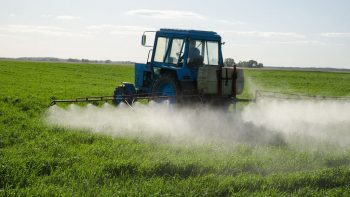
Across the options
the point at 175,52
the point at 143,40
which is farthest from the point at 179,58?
the point at 143,40

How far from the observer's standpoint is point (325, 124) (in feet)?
40.8

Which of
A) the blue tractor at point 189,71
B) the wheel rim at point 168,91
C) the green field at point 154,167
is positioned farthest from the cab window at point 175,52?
the green field at point 154,167

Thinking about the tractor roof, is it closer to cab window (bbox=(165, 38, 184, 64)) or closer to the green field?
cab window (bbox=(165, 38, 184, 64))

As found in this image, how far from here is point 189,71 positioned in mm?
11742

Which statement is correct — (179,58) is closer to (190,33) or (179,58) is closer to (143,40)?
(190,33)

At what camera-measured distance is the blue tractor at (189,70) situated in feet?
37.8

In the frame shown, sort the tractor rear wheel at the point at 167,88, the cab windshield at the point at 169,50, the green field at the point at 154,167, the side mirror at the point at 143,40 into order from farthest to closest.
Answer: the side mirror at the point at 143,40, the cab windshield at the point at 169,50, the tractor rear wheel at the point at 167,88, the green field at the point at 154,167

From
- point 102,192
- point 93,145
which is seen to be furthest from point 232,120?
point 102,192

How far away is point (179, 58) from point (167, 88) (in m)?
0.88

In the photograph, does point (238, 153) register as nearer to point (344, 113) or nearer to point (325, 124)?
point (325, 124)

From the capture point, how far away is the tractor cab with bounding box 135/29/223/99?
11.7 meters

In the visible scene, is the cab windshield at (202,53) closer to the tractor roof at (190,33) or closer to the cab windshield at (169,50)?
the tractor roof at (190,33)

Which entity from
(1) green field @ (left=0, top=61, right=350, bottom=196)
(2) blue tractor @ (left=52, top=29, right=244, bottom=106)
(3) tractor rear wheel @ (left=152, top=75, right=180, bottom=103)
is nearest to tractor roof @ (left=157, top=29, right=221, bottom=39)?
(2) blue tractor @ (left=52, top=29, right=244, bottom=106)

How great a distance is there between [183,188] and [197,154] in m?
1.93
